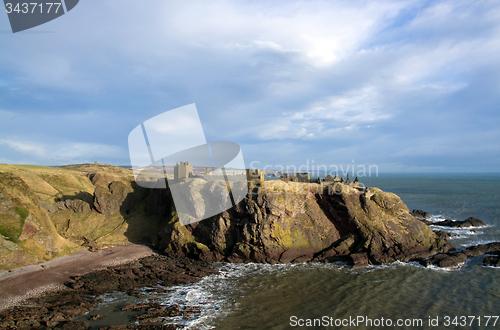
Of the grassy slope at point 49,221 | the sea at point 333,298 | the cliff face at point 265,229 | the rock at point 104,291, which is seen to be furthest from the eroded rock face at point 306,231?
the grassy slope at point 49,221

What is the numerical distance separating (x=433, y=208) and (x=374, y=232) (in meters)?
42.2

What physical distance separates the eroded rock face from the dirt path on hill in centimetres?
448

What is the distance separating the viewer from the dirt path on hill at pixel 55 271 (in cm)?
1978

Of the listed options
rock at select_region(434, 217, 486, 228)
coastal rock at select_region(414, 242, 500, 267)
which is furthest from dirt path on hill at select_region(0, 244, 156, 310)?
rock at select_region(434, 217, 486, 228)

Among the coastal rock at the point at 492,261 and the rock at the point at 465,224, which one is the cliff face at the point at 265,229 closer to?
the coastal rock at the point at 492,261

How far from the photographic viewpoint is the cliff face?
26297 mm

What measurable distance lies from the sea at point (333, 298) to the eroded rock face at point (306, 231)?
177 cm

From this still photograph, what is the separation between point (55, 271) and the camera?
23.8 metres

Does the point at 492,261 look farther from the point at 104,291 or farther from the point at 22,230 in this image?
the point at 22,230

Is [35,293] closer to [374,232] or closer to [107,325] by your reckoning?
[107,325]

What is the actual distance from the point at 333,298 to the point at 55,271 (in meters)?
24.9

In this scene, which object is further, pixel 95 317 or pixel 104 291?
pixel 104 291

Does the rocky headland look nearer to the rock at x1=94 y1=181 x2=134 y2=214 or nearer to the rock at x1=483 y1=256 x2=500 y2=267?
the rock at x1=483 y1=256 x2=500 y2=267

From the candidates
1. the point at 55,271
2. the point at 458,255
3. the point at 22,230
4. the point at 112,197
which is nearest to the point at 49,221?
the point at 22,230
